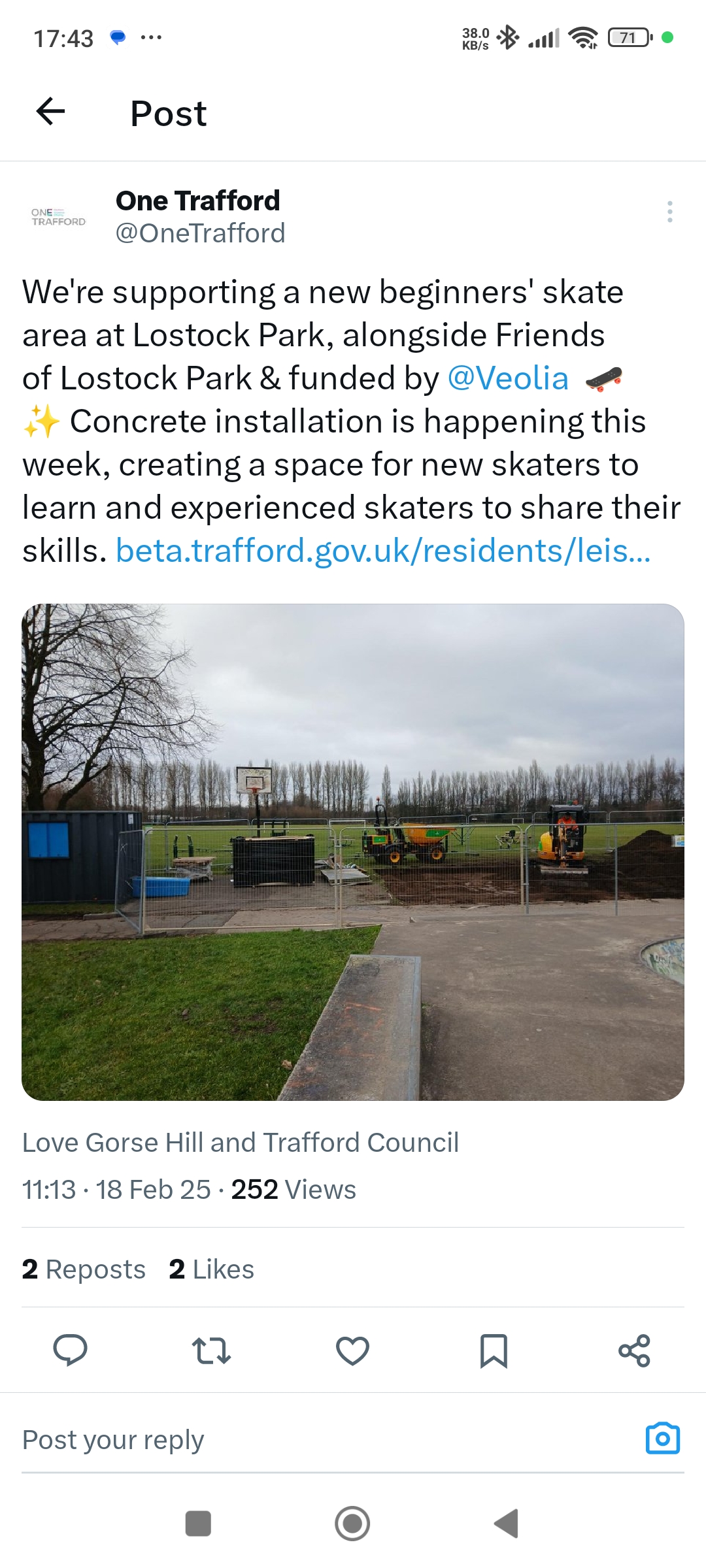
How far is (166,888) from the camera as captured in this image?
12.8 metres

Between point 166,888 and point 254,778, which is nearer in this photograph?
point 166,888

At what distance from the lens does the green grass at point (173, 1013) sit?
155 inches

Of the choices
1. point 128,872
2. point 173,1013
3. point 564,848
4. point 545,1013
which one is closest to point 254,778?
point 128,872
